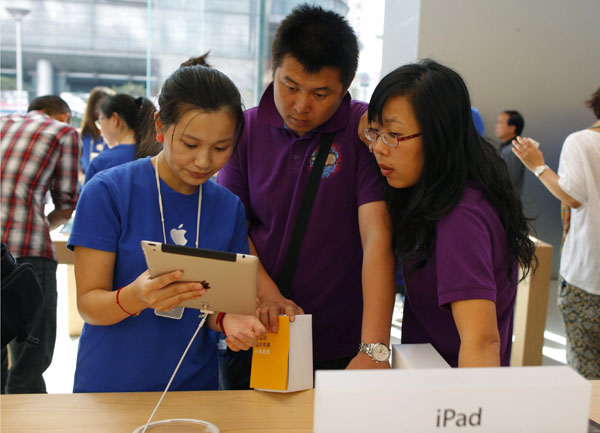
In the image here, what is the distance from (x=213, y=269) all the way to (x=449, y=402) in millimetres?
478

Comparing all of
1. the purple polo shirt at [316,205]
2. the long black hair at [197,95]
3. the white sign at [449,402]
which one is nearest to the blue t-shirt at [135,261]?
the long black hair at [197,95]

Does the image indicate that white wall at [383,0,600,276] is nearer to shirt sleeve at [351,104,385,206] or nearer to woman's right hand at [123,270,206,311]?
shirt sleeve at [351,104,385,206]

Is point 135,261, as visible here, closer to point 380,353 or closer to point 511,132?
point 380,353

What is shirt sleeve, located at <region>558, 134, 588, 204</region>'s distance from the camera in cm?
261

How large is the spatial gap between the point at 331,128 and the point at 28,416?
3.07ft

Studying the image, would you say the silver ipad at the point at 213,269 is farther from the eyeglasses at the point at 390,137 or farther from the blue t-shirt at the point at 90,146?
the blue t-shirt at the point at 90,146

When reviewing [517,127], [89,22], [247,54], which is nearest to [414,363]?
[247,54]

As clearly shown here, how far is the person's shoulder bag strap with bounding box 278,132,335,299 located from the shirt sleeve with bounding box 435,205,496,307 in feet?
1.42

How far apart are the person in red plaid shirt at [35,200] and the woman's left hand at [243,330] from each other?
60.7 inches

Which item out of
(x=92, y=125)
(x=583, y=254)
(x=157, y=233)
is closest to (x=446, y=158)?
(x=157, y=233)

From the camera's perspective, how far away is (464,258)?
1.04 m

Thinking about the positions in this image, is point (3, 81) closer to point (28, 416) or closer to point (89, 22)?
point (89, 22)

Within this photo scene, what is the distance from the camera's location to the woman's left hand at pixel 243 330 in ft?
3.83

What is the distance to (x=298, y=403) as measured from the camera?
47.4 inches
